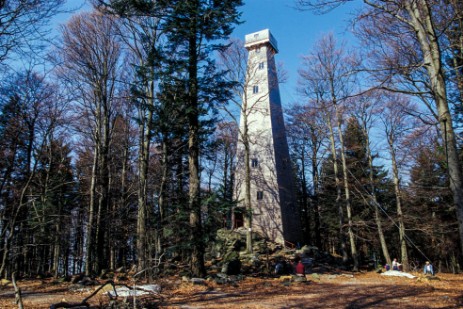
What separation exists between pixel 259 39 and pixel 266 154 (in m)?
8.65

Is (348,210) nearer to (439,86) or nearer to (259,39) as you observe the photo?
(439,86)

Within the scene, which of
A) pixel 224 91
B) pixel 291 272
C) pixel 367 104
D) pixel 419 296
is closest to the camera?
Answer: pixel 419 296

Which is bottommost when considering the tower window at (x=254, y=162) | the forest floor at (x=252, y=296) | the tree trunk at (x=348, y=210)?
the forest floor at (x=252, y=296)

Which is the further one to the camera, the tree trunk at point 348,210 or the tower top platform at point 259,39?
the tower top platform at point 259,39

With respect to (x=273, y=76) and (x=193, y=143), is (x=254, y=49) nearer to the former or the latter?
(x=273, y=76)

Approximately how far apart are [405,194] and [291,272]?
24.6ft

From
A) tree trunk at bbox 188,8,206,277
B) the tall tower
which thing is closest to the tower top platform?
the tall tower

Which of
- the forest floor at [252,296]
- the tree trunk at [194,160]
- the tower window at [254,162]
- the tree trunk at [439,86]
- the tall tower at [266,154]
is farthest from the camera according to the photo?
the tower window at [254,162]

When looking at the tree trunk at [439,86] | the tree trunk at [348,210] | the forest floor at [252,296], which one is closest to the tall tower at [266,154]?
the tree trunk at [348,210]

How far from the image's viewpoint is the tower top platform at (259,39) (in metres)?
24.0

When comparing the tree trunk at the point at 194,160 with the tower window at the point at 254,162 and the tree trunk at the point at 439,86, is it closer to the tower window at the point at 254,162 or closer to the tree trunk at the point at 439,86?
the tree trunk at the point at 439,86

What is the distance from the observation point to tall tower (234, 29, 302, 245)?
21.4 meters

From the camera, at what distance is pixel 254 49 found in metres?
24.4

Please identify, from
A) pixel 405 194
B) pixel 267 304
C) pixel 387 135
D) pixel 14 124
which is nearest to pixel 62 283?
pixel 14 124
